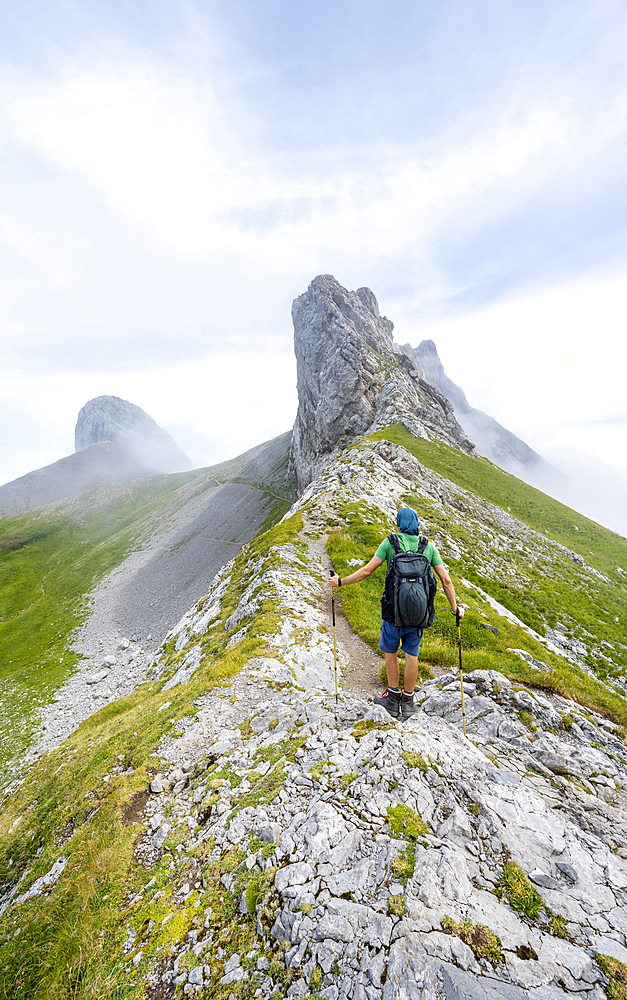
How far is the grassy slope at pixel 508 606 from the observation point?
12609 millimetres

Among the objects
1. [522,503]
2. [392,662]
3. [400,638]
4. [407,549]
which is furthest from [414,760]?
[522,503]

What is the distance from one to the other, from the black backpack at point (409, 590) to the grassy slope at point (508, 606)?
5.47 m

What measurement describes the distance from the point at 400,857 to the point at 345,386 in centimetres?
8793

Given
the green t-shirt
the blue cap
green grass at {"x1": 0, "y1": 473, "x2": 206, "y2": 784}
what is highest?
the blue cap

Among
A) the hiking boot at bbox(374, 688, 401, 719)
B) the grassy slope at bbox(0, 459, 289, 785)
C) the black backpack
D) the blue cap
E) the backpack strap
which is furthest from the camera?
the grassy slope at bbox(0, 459, 289, 785)

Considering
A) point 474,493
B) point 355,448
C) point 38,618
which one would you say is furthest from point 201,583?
point 474,493

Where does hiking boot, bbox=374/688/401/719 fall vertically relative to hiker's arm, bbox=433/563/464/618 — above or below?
below

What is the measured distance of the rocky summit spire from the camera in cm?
8281

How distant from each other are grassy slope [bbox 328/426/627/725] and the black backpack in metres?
5.47

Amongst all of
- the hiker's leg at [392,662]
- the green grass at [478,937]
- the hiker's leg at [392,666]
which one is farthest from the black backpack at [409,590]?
the green grass at [478,937]

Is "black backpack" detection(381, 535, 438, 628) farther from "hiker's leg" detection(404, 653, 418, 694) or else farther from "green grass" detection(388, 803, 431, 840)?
"green grass" detection(388, 803, 431, 840)

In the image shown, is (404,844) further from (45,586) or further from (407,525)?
(45,586)

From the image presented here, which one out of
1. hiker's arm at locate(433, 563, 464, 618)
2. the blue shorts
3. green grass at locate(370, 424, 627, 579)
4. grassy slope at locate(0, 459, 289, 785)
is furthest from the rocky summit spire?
the blue shorts

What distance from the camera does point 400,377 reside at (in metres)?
95.6
